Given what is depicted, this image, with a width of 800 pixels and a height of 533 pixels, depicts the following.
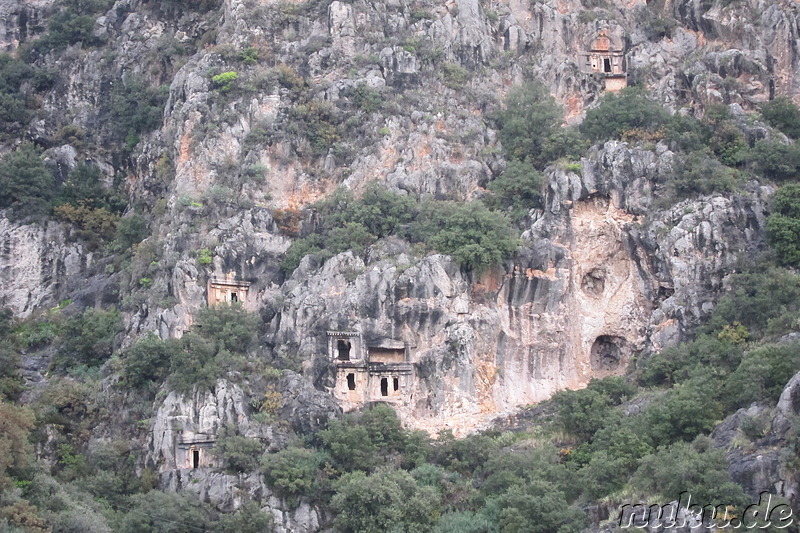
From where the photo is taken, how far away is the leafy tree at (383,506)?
55375mm

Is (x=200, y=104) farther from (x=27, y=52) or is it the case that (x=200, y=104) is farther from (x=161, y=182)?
(x=27, y=52)

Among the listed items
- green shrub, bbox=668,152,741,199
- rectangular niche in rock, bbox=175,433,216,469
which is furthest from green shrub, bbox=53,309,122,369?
green shrub, bbox=668,152,741,199

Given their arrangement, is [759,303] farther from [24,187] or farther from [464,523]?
[24,187]

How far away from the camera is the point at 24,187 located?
7225 centimetres

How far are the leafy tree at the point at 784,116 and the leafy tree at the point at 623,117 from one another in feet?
16.3

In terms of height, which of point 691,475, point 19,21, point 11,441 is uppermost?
point 19,21

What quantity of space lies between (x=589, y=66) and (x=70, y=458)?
109ft

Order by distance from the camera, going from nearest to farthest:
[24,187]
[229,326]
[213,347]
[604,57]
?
1. [213,347]
2. [229,326]
3. [24,187]
4. [604,57]

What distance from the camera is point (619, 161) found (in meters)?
67.2

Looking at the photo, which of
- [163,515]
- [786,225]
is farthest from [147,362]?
[786,225]

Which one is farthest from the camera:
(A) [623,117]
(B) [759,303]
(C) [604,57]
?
(C) [604,57]

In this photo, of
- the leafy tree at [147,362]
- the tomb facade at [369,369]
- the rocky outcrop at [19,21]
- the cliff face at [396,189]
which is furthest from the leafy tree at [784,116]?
the rocky outcrop at [19,21]

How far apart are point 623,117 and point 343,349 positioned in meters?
17.8

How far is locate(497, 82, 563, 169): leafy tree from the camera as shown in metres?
69.8
